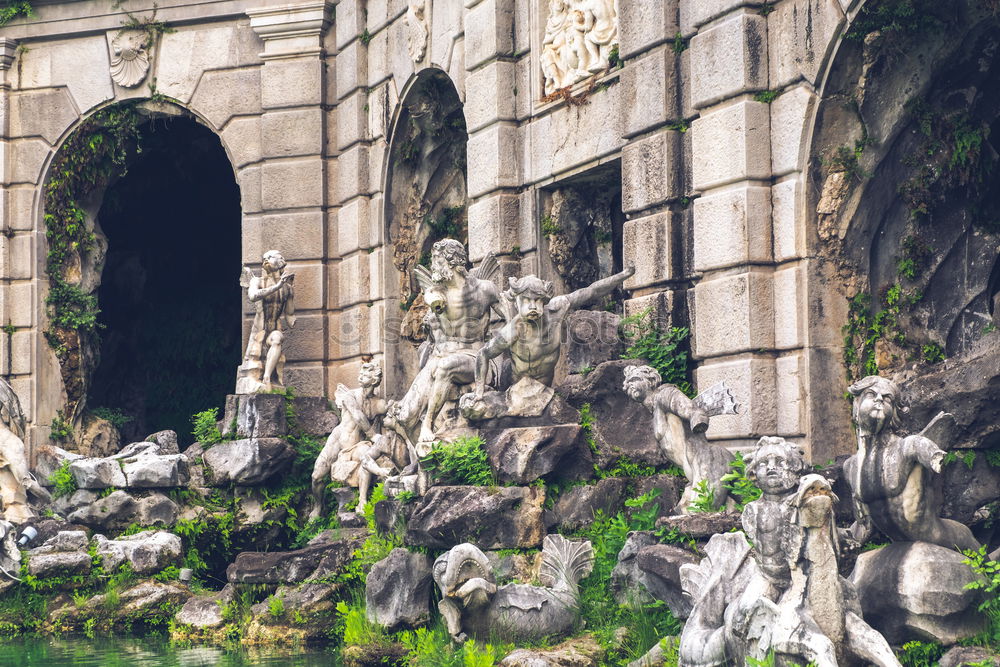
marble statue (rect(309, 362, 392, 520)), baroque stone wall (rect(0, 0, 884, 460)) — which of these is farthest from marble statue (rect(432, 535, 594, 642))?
marble statue (rect(309, 362, 392, 520))

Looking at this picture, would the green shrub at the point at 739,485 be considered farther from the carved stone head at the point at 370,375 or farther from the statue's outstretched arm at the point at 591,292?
the carved stone head at the point at 370,375

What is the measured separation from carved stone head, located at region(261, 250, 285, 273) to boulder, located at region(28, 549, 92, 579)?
4.12 metres

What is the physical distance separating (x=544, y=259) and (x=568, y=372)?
1868 mm

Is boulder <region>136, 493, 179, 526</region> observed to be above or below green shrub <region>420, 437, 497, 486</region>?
below

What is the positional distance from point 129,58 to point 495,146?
6.78 meters

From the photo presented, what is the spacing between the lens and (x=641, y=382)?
1040 centimetres

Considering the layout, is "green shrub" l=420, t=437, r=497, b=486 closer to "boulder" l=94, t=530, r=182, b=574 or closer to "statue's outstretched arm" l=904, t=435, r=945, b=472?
"statue's outstretched arm" l=904, t=435, r=945, b=472

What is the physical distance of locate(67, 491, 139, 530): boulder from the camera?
51.5 feet

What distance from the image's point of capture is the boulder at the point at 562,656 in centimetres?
948

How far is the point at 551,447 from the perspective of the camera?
36.7ft

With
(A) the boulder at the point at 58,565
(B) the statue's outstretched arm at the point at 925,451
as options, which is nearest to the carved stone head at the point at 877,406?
(B) the statue's outstretched arm at the point at 925,451

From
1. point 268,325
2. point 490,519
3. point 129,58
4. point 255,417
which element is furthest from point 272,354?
point 490,519

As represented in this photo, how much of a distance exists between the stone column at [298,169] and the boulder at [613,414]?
7095 mm

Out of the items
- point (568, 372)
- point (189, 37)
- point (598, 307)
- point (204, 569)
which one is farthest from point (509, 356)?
point (189, 37)
